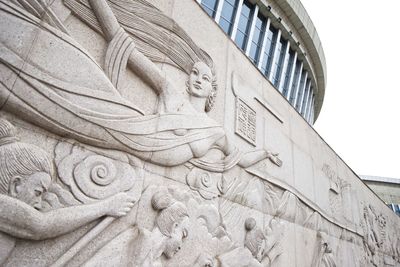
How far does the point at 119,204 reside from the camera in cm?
240

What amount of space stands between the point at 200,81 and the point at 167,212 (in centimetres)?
191

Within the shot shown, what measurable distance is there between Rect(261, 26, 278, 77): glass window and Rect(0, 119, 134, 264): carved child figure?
14.3 metres

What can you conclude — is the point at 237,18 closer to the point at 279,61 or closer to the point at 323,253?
the point at 279,61

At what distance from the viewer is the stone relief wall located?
2010mm

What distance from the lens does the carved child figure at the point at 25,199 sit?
1.80m

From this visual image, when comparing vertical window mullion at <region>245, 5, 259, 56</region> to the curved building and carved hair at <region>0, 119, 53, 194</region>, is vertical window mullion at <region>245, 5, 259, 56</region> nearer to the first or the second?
the curved building

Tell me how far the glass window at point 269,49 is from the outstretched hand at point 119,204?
546 inches

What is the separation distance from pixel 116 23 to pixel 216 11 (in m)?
10.9

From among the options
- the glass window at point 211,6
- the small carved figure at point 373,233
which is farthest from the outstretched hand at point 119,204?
the glass window at point 211,6

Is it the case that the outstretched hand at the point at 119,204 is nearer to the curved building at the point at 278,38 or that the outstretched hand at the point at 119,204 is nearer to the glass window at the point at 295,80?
the curved building at the point at 278,38

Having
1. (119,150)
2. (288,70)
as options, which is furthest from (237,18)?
(119,150)

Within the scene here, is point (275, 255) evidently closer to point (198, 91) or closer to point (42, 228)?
point (198, 91)

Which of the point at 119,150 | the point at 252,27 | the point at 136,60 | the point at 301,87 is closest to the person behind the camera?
the point at 119,150

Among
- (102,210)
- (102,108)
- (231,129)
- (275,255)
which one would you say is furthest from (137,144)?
(275,255)
